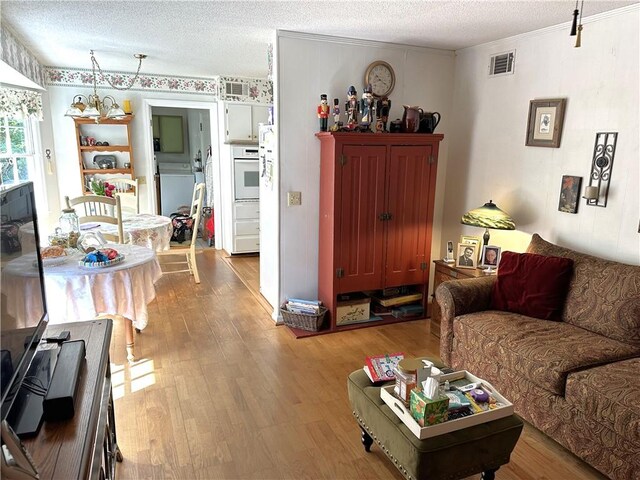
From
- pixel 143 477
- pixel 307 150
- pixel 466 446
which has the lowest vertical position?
pixel 143 477

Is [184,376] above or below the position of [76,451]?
below

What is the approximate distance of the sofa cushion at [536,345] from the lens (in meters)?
2.21

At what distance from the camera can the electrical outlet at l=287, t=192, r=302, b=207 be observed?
3.65 metres

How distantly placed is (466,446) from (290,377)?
140 cm

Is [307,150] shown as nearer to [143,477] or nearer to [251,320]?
[251,320]

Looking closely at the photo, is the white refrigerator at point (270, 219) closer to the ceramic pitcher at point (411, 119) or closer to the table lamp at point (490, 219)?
the ceramic pitcher at point (411, 119)

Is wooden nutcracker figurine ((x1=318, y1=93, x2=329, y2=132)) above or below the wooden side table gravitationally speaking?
above

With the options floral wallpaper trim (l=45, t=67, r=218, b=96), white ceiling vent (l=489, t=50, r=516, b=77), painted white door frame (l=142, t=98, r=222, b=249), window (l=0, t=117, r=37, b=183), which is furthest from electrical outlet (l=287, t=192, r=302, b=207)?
floral wallpaper trim (l=45, t=67, r=218, b=96)

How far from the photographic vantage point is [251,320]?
3.89 metres

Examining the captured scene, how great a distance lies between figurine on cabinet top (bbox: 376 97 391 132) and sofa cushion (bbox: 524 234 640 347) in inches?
66.4

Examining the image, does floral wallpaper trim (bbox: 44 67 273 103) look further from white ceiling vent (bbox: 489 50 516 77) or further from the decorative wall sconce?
the decorative wall sconce

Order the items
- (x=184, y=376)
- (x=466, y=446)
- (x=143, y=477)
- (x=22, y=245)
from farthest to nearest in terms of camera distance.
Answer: (x=184, y=376) → (x=143, y=477) → (x=466, y=446) → (x=22, y=245)

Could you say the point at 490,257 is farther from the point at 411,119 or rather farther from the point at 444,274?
the point at 411,119

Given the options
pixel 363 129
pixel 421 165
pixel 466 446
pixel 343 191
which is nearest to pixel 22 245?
pixel 466 446
